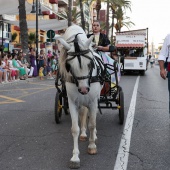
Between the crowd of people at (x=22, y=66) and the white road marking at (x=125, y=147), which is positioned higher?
the crowd of people at (x=22, y=66)

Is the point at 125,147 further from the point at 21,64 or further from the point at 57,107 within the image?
the point at 21,64

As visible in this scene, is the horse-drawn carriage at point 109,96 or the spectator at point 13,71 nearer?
the horse-drawn carriage at point 109,96

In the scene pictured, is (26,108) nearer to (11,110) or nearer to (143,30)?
(11,110)

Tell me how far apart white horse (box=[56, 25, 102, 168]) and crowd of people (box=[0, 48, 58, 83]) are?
37.1ft

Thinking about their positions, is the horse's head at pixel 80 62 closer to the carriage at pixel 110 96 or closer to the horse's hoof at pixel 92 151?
the horse's hoof at pixel 92 151

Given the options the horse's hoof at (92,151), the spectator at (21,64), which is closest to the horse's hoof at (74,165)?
the horse's hoof at (92,151)

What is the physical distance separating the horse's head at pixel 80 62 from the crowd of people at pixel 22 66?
11.7 meters

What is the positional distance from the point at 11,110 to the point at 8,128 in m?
2.29

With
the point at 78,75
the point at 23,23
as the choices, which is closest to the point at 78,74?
the point at 78,75

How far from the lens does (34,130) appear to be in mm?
6793

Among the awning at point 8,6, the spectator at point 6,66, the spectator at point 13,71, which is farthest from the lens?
the awning at point 8,6

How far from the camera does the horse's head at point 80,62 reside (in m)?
4.52

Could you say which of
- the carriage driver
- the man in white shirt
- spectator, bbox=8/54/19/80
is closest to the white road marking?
the man in white shirt

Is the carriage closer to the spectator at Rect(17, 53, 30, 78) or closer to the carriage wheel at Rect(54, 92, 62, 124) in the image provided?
the carriage wheel at Rect(54, 92, 62, 124)
